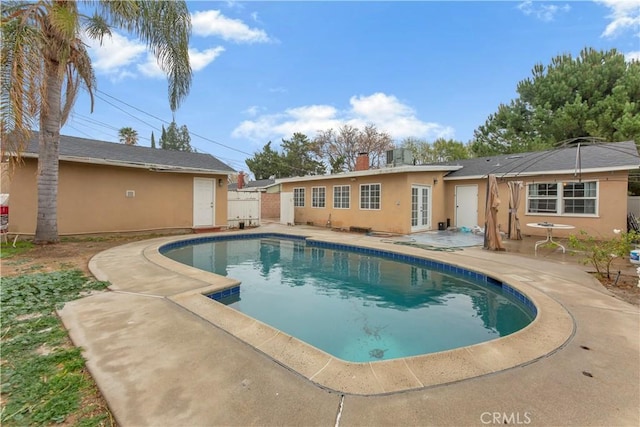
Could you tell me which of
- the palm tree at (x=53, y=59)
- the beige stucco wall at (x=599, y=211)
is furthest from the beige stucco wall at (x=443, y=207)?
the palm tree at (x=53, y=59)

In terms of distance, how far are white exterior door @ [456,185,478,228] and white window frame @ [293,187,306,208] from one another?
818 cm

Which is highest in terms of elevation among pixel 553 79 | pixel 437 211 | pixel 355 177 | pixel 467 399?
pixel 553 79

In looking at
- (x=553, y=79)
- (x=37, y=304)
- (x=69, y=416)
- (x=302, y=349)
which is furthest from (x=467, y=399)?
(x=553, y=79)

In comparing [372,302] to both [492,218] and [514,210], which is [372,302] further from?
[514,210]

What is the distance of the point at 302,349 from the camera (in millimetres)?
2912

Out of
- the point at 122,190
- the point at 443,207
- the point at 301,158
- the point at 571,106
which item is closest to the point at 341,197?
the point at 443,207

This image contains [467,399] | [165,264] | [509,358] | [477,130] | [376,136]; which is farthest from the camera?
[376,136]

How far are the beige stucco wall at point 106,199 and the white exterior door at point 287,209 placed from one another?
4818mm

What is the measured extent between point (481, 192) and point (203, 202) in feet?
40.3

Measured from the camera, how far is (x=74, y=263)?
251 inches

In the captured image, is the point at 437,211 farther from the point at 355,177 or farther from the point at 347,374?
the point at 347,374

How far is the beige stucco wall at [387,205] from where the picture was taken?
11.8m

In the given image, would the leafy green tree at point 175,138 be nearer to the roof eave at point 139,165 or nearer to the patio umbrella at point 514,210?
the roof eave at point 139,165

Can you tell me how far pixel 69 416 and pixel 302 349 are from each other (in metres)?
1.78
